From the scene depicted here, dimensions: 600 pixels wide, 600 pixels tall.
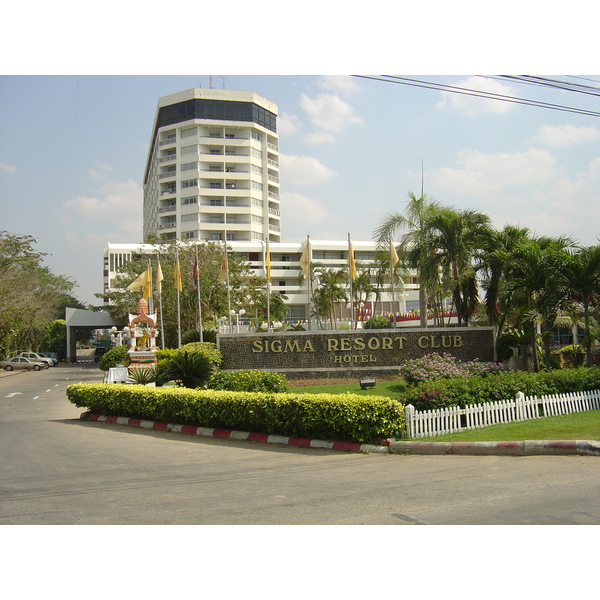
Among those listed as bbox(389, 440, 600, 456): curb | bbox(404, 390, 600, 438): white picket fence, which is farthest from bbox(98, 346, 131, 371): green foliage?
bbox(389, 440, 600, 456): curb

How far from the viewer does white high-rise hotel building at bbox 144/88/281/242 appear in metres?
81.4

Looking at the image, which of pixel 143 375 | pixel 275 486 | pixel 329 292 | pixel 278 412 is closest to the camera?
pixel 275 486

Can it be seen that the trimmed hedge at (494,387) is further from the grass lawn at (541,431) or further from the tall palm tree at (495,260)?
Answer: the tall palm tree at (495,260)

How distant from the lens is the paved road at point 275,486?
665cm

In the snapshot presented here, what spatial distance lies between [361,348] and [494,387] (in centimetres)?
888

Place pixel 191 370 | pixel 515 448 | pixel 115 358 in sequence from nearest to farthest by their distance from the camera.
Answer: pixel 515 448 → pixel 191 370 → pixel 115 358

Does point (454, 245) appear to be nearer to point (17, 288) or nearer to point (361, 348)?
point (361, 348)

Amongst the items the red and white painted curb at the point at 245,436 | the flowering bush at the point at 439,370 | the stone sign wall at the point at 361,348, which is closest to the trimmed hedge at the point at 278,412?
the red and white painted curb at the point at 245,436

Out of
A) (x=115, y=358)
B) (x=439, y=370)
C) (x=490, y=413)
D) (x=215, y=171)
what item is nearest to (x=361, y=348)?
(x=439, y=370)

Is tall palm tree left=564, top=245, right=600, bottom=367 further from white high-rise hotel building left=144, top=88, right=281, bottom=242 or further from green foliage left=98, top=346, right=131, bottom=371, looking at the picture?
white high-rise hotel building left=144, top=88, right=281, bottom=242

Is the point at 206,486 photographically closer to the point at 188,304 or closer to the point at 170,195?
the point at 188,304

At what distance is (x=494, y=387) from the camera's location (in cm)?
1340

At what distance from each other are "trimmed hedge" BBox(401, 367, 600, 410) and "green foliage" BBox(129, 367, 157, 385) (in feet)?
32.7

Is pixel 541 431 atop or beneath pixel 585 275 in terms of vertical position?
beneath
